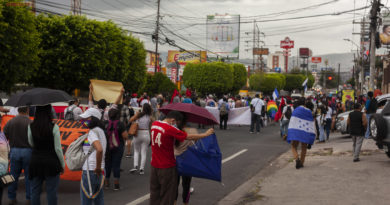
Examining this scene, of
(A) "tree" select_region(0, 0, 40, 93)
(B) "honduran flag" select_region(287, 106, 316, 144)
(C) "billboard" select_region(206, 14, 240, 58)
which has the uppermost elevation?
(C) "billboard" select_region(206, 14, 240, 58)

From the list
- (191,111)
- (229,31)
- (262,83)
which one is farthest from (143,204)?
(229,31)

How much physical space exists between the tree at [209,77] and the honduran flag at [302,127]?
153ft

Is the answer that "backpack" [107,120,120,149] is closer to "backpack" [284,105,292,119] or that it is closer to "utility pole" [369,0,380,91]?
"backpack" [284,105,292,119]

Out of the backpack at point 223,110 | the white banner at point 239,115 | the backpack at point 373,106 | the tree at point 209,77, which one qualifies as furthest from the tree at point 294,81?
the backpack at point 373,106

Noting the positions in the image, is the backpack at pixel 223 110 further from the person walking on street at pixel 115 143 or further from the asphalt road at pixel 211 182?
the person walking on street at pixel 115 143

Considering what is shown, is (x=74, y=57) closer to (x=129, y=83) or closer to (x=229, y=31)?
(x=129, y=83)

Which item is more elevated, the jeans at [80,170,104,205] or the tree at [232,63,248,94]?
the tree at [232,63,248,94]

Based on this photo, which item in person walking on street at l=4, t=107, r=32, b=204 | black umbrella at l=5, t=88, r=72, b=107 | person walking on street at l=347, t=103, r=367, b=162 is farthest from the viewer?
person walking on street at l=347, t=103, r=367, b=162

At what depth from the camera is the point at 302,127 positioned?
11805mm

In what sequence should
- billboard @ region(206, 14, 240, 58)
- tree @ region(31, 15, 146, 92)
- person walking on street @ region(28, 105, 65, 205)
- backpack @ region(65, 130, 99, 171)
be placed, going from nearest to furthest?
person walking on street @ region(28, 105, 65, 205) → backpack @ region(65, 130, 99, 171) → tree @ region(31, 15, 146, 92) → billboard @ region(206, 14, 240, 58)

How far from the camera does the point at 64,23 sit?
28672mm

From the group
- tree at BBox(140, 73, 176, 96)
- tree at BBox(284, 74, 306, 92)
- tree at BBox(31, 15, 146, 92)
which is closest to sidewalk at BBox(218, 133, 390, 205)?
tree at BBox(31, 15, 146, 92)

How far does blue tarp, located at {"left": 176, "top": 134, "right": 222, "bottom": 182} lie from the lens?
669 cm

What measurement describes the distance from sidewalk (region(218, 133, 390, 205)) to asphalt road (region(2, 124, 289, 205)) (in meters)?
0.30
